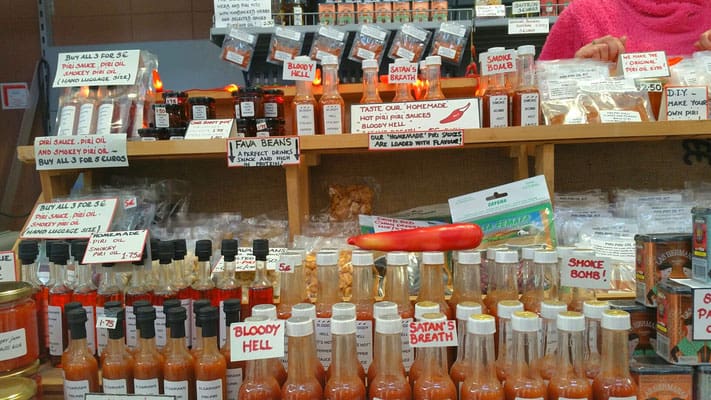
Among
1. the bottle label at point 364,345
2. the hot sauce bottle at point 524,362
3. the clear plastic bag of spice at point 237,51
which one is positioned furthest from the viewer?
the clear plastic bag of spice at point 237,51

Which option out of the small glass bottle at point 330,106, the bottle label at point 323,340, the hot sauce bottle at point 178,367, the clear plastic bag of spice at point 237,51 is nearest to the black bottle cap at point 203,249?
the hot sauce bottle at point 178,367

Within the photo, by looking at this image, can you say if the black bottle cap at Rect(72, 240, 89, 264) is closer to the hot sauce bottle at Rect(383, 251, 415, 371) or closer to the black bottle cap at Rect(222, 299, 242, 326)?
the black bottle cap at Rect(222, 299, 242, 326)

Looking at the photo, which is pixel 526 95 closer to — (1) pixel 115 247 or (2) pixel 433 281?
(2) pixel 433 281

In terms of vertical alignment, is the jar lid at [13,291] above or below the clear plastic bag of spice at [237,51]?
below

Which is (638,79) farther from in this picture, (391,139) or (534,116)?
(391,139)

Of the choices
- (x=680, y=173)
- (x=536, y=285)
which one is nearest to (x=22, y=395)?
(x=536, y=285)

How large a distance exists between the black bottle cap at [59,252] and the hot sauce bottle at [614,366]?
1106 mm

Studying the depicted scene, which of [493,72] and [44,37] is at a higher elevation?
[44,37]

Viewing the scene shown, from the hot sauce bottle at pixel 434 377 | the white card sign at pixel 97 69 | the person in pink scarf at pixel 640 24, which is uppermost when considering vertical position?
the person in pink scarf at pixel 640 24

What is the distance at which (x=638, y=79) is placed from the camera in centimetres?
150

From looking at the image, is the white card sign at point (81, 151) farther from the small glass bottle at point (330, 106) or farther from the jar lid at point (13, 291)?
the small glass bottle at point (330, 106)

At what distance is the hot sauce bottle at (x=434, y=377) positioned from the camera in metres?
0.95

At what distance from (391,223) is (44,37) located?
3329mm

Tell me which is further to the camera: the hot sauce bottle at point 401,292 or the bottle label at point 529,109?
the bottle label at point 529,109
